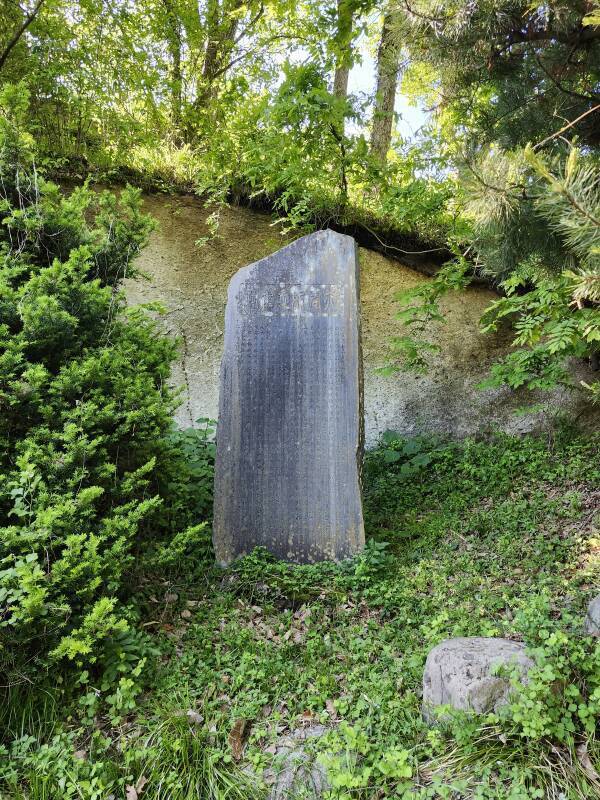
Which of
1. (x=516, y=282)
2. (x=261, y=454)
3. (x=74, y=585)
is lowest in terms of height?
(x=261, y=454)

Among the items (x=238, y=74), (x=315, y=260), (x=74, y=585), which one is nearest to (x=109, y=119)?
(x=238, y=74)

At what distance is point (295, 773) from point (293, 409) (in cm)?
239

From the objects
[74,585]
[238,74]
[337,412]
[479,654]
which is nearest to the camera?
[479,654]

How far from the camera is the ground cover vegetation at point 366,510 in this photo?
7.46 feet

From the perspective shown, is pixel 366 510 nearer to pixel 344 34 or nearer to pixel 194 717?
pixel 194 717

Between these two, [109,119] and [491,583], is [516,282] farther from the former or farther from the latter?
[109,119]

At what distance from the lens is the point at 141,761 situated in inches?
92.0

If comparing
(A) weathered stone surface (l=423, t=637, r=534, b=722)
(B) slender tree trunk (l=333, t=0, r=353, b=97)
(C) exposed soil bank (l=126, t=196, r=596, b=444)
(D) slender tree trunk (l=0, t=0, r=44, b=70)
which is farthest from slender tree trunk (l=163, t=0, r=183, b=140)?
(A) weathered stone surface (l=423, t=637, r=534, b=722)

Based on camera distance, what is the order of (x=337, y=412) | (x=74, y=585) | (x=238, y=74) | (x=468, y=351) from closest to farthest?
(x=74, y=585) < (x=337, y=412) < (x=468, y=351) < (x=238, y=74)

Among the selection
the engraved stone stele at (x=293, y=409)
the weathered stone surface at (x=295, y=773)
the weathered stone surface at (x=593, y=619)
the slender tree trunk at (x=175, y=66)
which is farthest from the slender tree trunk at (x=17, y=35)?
the weathered stone surface at (x=593, y=619)

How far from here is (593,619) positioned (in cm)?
262

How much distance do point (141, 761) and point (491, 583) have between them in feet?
7.36

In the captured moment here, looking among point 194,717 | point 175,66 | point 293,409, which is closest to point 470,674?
point 194,717

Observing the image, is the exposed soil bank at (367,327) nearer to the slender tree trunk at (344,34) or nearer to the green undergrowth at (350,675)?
the green undergrowth at (350,675)
